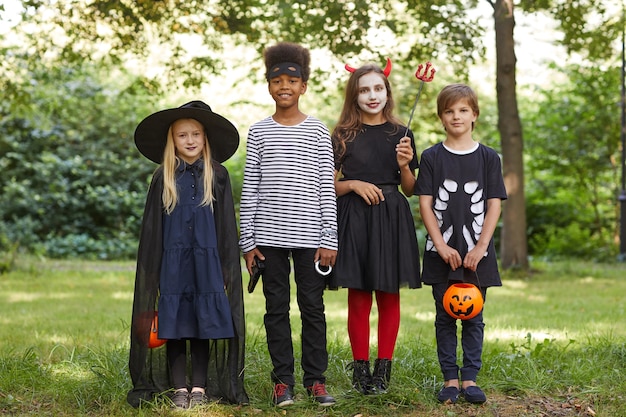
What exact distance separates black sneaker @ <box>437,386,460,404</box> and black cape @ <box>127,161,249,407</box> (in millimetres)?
960

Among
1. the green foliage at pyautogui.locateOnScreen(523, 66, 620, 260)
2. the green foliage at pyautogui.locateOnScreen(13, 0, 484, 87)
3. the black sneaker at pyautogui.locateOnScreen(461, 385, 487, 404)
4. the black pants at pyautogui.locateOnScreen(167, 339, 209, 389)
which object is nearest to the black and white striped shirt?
the black pants at pyautogui.locateOnScreen(167, 339, 209, 389)

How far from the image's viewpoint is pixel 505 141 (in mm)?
10328

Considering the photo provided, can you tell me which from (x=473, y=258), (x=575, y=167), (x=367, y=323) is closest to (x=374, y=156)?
(x=473, y=258)

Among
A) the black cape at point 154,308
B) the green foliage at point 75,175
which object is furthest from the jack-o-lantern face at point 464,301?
the green foliage at point 75,175

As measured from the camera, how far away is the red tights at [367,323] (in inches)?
162

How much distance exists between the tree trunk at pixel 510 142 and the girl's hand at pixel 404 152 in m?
6.50

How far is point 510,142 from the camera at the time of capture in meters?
10.3

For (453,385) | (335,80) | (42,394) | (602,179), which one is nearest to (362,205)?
(453,385)

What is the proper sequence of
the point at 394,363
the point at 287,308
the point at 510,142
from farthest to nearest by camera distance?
1. the point at 510,142
2. the point at 394,363
3. the point at 287,308

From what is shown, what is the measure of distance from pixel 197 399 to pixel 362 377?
844mm

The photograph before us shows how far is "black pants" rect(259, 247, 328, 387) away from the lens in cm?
394

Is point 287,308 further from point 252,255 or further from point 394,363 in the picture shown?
point 394,363

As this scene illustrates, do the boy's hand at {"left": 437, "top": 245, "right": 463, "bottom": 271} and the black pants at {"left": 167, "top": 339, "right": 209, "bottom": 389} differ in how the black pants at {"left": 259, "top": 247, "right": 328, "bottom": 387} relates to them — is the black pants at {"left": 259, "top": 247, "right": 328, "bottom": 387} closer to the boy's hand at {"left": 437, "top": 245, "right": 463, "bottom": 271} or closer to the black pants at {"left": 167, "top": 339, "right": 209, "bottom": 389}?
the black pants at {"left": 167, "top": 339, "right": 209, "bottom": 389}

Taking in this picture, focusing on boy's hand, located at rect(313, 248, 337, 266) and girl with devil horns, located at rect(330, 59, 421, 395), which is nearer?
boy's hand, located at rect(313, 248, 337, 266)
